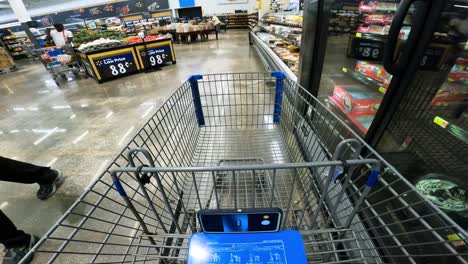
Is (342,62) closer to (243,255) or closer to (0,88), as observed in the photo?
(243,255)

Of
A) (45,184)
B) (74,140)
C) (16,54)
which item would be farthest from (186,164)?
(16,54)

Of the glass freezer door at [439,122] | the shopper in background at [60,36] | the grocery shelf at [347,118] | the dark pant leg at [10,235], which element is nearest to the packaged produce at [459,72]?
the glass freezer door at [439,122]

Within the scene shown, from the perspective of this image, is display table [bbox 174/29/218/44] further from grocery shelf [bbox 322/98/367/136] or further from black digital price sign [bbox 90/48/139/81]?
grocery shelf [bbox 322/98/367/136]

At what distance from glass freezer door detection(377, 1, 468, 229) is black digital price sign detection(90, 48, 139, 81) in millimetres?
6631

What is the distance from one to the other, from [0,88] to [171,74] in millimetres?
5578

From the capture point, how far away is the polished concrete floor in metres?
2.15

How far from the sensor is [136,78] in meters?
5.96

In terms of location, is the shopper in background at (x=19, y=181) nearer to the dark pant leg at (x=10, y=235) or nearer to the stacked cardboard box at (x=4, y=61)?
the dark pant leg at (x=10, y=235)

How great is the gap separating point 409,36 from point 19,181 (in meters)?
3.23

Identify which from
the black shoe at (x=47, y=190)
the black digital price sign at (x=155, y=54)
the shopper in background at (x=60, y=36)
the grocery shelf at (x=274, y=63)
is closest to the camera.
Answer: the black shoe at (x=47, y=190)

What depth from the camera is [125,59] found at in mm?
6027

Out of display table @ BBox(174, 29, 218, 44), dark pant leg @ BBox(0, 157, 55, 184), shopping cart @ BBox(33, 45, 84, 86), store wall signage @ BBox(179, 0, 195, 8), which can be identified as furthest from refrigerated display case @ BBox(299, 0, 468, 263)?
store wall signage @ BBox(179, 0, 195, 8)

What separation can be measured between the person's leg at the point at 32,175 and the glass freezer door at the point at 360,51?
10.4 ft

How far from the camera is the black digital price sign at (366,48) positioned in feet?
5.19
